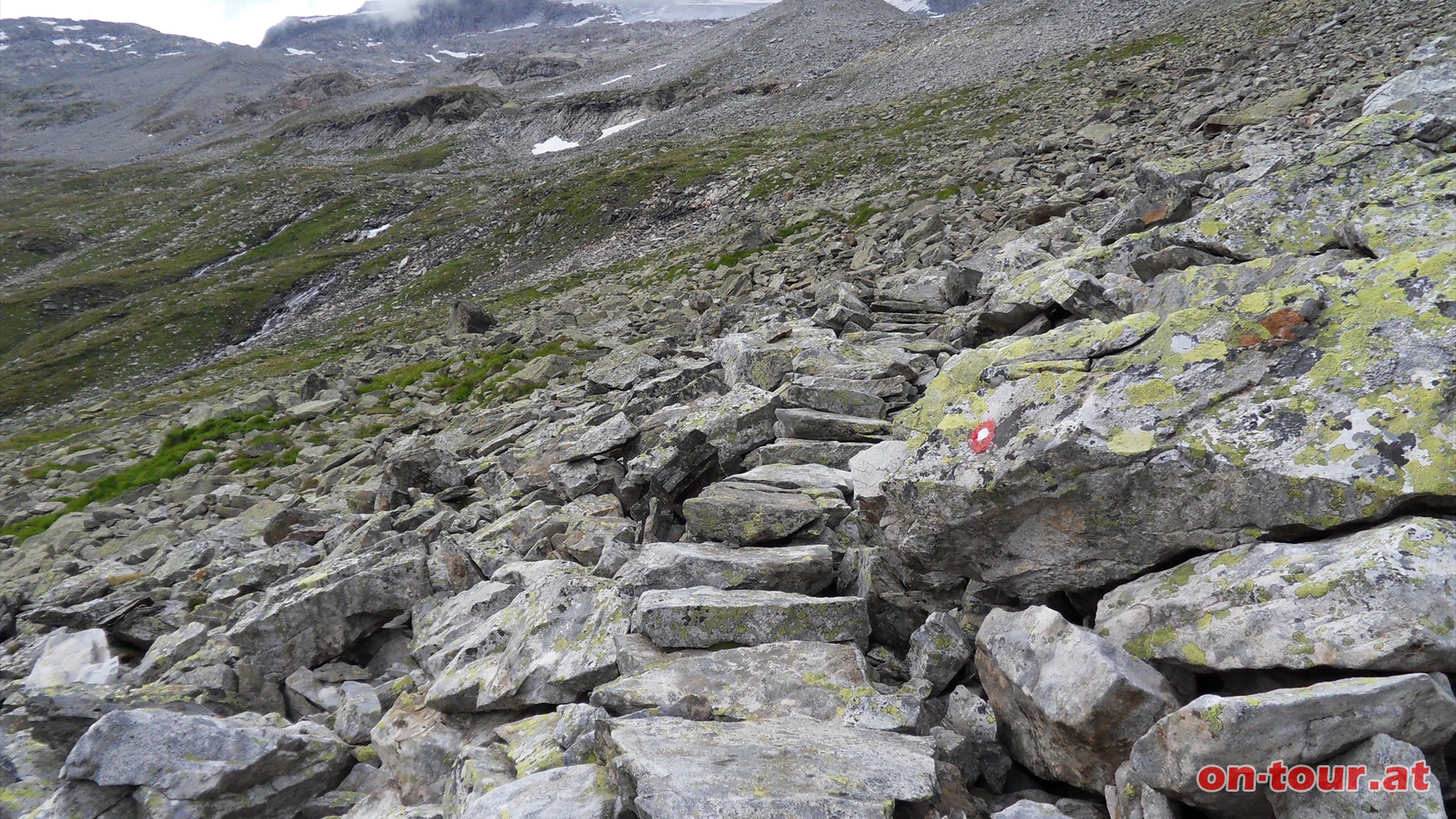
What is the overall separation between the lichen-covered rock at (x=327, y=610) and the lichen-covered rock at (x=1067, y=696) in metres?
9.36

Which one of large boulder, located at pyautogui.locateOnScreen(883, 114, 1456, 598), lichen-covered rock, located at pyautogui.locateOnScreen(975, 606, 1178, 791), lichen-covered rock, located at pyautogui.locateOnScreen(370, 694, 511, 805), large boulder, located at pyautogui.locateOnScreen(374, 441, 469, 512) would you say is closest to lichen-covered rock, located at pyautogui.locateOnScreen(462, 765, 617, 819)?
lichen-covered rock, located at pyautogui.locateOnScreen(370, 694, 511, 805)

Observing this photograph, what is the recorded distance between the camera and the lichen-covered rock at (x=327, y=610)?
404 inches

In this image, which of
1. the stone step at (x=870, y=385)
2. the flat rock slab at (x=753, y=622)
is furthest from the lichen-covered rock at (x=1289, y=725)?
the stone step at (x=870, y=385)

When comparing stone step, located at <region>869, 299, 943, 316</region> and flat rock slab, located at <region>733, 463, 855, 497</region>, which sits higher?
stone step, located at <region>869, 299, 943, 316</region>

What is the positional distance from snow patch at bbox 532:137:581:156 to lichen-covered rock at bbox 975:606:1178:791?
13746 centimetres

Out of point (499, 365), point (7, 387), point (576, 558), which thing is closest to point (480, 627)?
point (576, 558)

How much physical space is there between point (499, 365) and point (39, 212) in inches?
5693

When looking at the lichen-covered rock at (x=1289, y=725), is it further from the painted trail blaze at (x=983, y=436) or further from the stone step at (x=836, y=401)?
the stone step at (x=836, y=401)

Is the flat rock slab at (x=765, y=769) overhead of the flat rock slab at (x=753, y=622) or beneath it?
overhead

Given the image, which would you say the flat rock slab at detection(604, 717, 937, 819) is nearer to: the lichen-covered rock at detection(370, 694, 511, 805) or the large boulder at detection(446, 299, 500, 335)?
the lichen-covered rock at detection(370, 694, 511, 805)

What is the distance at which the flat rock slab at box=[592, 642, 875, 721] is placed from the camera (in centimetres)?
582

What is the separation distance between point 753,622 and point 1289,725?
4.16 metres

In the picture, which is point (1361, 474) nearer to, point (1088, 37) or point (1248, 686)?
point (1248, 686)

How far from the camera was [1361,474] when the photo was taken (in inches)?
186
